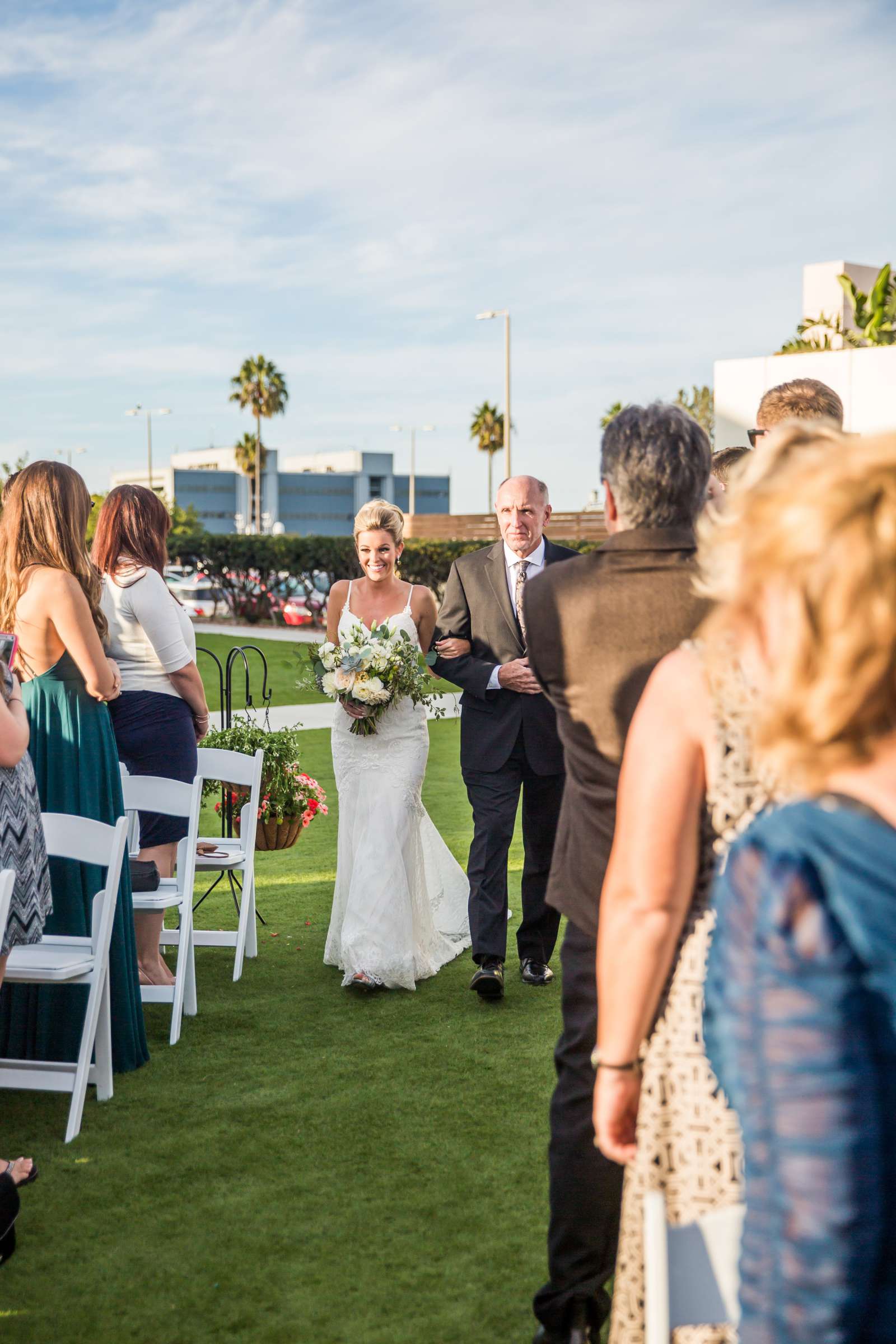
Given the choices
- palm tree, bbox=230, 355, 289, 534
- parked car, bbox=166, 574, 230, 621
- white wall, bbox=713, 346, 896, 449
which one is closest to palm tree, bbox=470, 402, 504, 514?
palm tree, bbox=230, 355, 289, 534

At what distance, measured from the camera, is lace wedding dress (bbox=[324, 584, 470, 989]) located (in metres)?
5.62

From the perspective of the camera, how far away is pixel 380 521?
582cm

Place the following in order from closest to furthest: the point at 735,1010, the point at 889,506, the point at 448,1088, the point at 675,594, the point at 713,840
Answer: the point at 889,506
the point at 735,1010
the point at 713,840
the point at 675,594
the point at 448,1088

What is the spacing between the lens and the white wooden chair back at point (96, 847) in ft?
13.7

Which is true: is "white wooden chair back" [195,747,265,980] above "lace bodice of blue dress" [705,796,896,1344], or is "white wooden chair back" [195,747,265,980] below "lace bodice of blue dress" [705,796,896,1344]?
below

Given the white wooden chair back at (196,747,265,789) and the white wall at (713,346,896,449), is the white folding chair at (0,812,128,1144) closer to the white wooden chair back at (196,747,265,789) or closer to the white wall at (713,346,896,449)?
the white wooden chair back at (196,747,265,789)

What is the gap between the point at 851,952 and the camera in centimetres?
120

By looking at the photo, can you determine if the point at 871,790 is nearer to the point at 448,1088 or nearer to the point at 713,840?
the point at 713,840

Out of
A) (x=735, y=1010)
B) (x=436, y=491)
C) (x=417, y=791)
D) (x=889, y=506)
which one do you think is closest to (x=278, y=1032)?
(x=417, y=791)

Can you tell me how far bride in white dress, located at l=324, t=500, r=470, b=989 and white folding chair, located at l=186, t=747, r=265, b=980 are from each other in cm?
42

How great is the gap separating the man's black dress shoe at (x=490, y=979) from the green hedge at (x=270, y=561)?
74.8 feet

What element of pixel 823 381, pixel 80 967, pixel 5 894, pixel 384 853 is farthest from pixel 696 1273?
pixel 823 381

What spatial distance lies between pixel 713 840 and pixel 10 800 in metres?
2.38

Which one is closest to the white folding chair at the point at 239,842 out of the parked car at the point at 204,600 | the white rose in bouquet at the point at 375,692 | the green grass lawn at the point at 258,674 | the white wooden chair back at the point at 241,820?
the white wooden chair back at the point at 241,820
